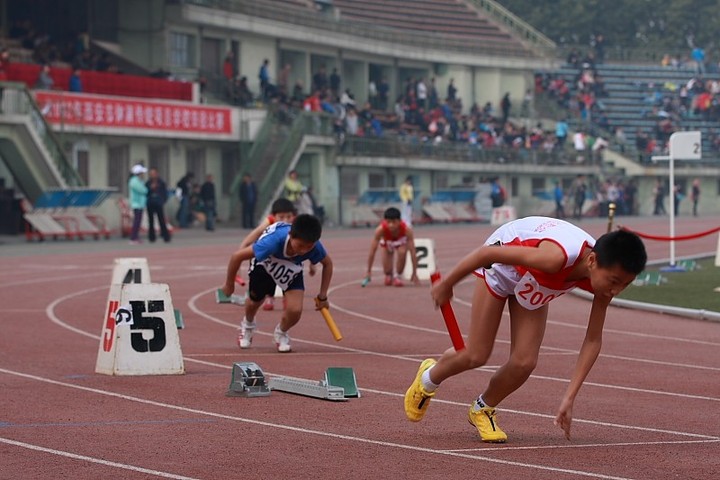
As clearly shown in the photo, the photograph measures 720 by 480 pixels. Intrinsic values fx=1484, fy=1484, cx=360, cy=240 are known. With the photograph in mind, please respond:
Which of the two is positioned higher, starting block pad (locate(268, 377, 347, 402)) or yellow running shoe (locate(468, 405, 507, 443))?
yellow running shoe (locate(468, 405, 507, 443))

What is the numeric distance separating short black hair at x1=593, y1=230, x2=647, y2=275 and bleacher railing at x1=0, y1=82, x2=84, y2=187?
3141 cm

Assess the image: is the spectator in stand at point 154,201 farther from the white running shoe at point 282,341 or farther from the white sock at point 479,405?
the white sock at point 479,405

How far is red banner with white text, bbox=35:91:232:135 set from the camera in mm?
40875

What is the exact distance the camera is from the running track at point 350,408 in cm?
820

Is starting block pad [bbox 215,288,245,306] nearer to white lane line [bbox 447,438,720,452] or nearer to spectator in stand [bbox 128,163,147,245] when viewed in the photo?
white lane line [bbox 447,438,720,452]

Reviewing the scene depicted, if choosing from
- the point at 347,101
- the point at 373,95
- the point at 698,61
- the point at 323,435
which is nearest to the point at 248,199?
the point at 347,101

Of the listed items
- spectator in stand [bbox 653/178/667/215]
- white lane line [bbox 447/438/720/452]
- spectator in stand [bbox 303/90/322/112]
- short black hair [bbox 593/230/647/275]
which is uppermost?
spectator in stand [bbox 303/90/322/112]

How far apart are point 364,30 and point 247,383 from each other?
2118 inches

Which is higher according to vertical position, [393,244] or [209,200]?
[209,200]

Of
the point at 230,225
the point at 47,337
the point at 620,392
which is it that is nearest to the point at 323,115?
the point at 230,225

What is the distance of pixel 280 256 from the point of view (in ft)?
45.6

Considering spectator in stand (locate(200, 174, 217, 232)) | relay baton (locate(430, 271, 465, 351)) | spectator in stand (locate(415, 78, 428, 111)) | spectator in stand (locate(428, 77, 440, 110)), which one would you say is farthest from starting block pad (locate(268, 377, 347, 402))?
spectator in stand (locate(428, 77, 440, 110))

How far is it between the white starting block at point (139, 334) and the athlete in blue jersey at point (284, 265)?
4.56ft

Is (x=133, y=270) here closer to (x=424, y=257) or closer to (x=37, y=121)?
(x=424, y=257)
